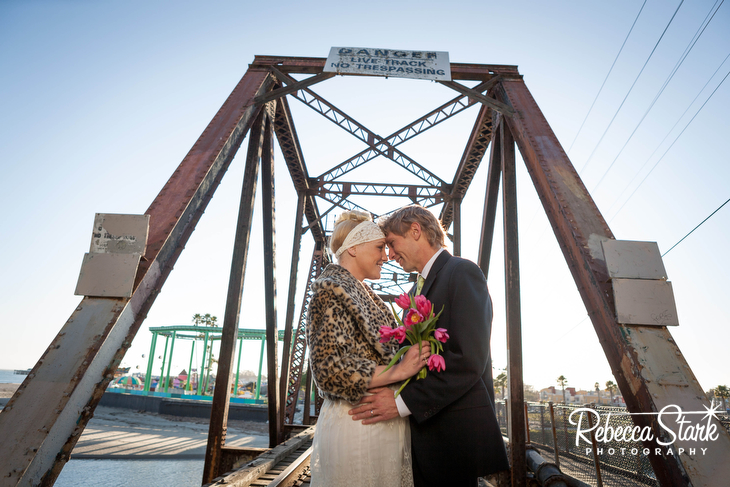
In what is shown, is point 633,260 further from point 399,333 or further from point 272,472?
point 272,472

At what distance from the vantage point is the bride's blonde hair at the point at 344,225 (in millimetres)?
2404

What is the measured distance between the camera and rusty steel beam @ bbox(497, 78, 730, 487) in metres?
2.00

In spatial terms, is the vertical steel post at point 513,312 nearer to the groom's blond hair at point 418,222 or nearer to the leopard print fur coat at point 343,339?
the groom's blond hair at point 418,222

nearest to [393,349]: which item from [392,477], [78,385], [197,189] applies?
[392,477]

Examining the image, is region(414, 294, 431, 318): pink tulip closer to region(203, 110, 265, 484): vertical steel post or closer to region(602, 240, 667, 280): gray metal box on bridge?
region(602, 240, 667, 280): gray metal box on bridge

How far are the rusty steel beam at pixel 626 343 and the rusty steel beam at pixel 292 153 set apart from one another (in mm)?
4676

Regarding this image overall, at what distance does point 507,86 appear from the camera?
5375 millimetres

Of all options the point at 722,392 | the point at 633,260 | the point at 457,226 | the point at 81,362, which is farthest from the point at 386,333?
the point at 722,392

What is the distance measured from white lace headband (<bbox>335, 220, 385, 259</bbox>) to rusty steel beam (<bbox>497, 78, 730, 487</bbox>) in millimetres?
1603

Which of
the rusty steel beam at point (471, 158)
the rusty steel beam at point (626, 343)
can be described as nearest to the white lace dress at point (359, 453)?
the rusty steel beam at point (626, 343)

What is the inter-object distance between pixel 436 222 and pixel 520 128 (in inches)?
107

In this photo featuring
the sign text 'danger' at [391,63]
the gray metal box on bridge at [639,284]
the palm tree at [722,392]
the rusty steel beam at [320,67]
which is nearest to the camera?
the gray metal box on bridge at [639,284]

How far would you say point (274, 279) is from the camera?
19.9 feet

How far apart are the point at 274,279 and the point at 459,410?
4540 mm
